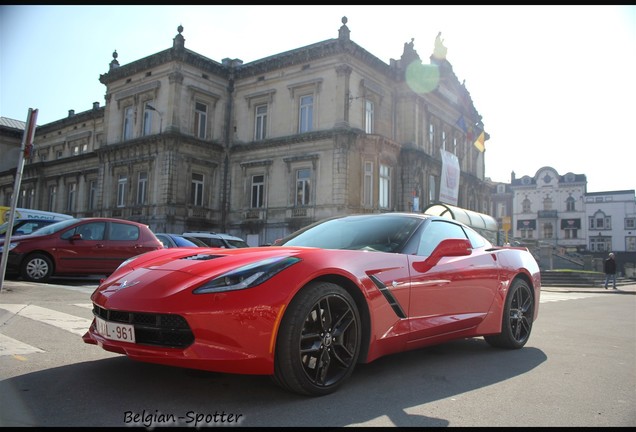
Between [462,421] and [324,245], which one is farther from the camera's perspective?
[324,245]

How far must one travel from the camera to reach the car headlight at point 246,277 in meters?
3.00

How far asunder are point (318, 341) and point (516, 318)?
3.03 meters

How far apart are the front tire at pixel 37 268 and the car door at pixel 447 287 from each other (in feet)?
28.9

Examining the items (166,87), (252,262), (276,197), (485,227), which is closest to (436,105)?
(485,227)

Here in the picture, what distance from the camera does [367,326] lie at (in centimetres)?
350

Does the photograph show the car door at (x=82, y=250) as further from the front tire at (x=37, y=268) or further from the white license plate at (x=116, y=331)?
the white license plate at (x=116, y=331)

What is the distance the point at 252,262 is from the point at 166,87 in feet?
102

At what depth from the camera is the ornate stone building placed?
29.4 meters

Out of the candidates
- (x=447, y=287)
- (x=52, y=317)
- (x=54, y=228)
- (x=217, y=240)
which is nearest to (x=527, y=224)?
(x=217, y=240)

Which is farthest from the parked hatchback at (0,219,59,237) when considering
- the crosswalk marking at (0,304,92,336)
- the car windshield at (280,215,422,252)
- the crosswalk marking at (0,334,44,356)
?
the car windshield at (280,215,422,252)

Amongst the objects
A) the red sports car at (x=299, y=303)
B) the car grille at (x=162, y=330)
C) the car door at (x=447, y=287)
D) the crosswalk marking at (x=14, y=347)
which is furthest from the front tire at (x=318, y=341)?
the crosswalk marking at (x=14, y=347)

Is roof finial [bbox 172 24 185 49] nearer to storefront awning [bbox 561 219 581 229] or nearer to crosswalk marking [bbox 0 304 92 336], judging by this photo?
crosswalk marking [bbox 0 304 92 336]

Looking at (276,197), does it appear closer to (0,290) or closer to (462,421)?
(0,290)

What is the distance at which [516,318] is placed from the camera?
17.5 ft
